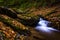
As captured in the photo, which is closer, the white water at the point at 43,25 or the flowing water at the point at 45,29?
the flowing water at the point at 45,29

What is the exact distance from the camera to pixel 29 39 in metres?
7.33

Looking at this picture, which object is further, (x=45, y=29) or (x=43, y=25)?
(x=43, y=25)

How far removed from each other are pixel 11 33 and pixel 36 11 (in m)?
6.57

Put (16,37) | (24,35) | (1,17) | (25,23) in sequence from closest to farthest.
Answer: (16,37)
(24,35)
(1,17)
(25,23)

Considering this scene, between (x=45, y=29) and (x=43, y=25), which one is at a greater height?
(x=43, y=25)

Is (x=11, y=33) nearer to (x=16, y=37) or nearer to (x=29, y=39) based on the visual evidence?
(x=16, y=37)

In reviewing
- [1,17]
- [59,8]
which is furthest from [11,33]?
[59,8]

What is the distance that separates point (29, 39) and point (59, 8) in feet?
23.1

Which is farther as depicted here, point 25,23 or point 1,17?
point 25,23

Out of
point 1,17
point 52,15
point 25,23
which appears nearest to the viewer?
point 1,17

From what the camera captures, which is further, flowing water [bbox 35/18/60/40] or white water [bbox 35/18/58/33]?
white water [bbox 35/18/58/33]

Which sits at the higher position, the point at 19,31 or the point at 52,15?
the point at 52,15

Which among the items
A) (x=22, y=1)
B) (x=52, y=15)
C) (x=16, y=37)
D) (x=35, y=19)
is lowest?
(x=16, y=37)

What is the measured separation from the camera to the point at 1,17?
805cm
